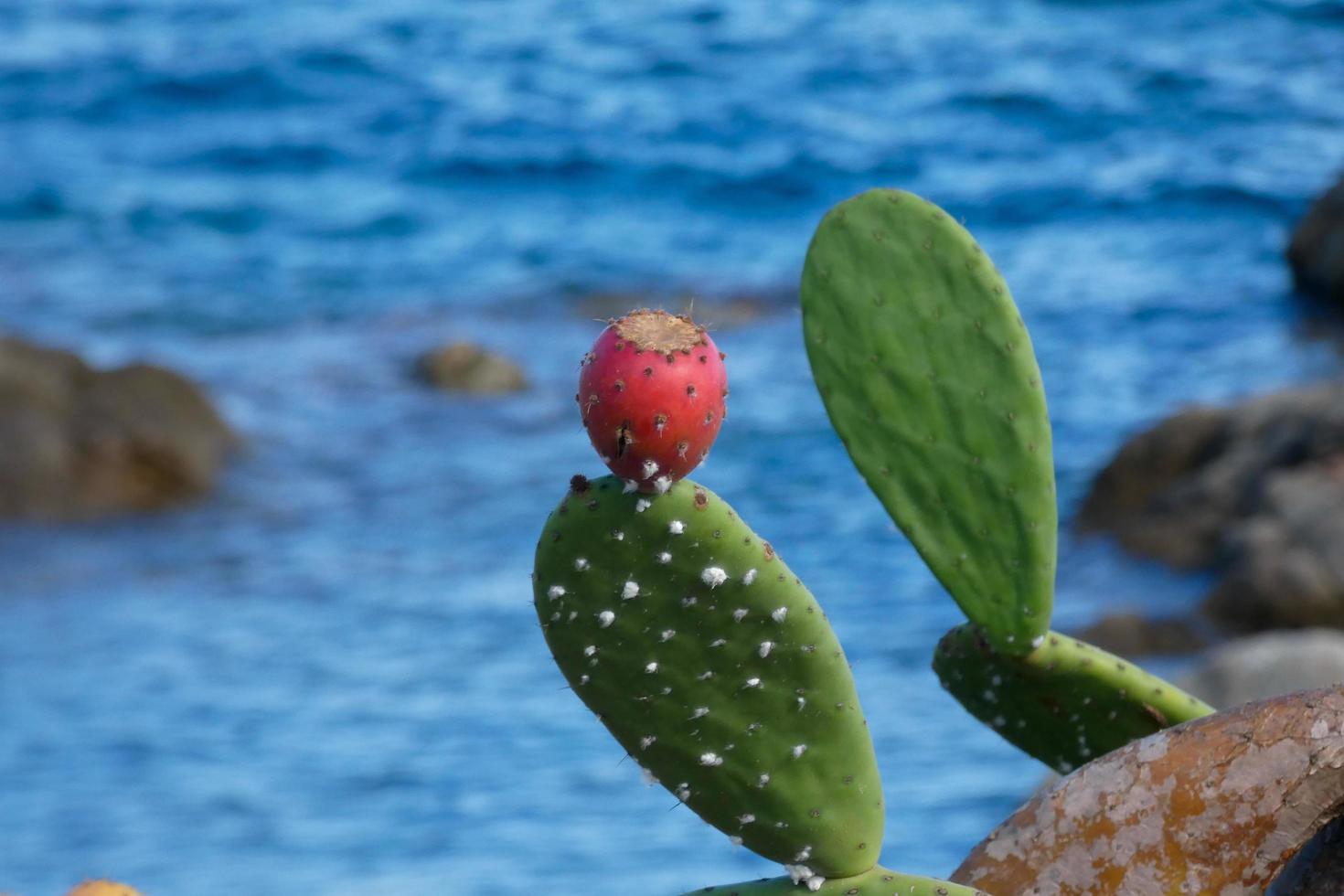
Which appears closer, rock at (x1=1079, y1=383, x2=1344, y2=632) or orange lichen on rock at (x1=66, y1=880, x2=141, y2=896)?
orange lichen on rock at (x1=66, y1=880, x2=141, y2=896)

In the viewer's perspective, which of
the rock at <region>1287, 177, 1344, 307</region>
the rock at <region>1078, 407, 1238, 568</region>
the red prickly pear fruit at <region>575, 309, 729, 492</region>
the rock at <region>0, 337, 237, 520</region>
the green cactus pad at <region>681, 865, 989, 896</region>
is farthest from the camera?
the rock at <region>1287, 177, 1344, 307</region>

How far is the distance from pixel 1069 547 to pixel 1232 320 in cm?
490

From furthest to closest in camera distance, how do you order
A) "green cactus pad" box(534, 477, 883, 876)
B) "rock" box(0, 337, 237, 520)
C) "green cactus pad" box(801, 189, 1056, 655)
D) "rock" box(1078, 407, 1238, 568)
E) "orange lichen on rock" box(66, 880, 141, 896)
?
"rock" box(0, 337, 237, 520), "rock" box(1078, 407, 1238, 568), "green cactus pad" box(801, 189, 1056, 655), "orange lichen on rock" box(66, 880, 141, 896), "green cactus pad" box(534, 477, 883, 876)

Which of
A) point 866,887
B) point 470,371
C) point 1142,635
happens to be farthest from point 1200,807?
point 470,371

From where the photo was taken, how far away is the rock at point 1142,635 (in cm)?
A: 797

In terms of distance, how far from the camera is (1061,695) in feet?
7.94

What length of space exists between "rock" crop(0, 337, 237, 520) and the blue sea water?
0.28 m

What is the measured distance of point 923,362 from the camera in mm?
2328

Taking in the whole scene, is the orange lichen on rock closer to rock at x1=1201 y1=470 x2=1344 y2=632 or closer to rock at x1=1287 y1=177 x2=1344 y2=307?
rock at x1=1201 y1=470 x2=1344 y2=632

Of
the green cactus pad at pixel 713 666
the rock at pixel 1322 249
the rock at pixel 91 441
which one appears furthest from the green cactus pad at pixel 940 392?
the rock at pixel 1322 249

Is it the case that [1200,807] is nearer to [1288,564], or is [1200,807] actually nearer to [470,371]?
[1288,564]

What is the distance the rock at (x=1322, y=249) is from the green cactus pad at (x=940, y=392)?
12088 mm

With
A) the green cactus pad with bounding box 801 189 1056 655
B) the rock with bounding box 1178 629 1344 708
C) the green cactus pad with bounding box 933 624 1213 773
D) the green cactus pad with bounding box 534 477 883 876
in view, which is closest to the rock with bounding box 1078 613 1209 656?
the rock with bounding box 1178 629 1344 708

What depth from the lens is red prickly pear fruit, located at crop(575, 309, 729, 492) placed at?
1.45 metres
